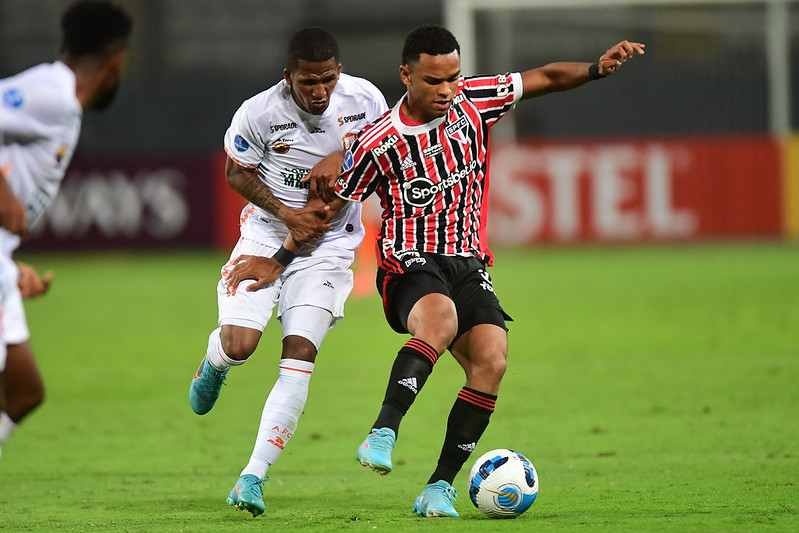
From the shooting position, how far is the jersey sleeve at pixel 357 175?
550 cm

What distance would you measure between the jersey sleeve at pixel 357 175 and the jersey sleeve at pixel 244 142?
0.56 metres

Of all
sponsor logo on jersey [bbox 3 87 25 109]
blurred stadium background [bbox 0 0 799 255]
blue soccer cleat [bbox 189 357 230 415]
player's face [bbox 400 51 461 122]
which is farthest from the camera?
blurred stadium background [bbox 0 0 799 255]

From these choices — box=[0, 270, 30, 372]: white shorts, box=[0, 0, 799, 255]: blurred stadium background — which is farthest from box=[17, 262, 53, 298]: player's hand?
box=[0, 0, 799, 255]: blurred stadium background

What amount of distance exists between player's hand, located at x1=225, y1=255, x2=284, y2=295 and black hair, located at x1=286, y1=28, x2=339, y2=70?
3.34 feet

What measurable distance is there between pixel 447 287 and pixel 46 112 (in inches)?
78.0

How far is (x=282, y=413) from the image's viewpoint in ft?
18.4

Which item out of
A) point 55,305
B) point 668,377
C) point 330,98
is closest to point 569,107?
point 55,305

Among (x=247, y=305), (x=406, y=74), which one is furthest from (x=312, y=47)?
(x=247, y=305)

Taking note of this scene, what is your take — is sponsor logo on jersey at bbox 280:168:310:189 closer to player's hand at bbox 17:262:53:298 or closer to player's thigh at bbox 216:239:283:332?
player's thigh at bbox 216:239:283:332

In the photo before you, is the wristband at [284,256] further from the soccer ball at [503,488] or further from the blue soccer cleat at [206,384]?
the soccer ball at [503,488]

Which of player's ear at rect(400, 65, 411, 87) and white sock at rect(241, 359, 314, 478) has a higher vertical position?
player's ear at rect(400, 65, 411, 87)

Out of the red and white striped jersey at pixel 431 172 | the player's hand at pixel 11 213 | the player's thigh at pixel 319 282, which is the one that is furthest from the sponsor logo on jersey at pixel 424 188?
the player's hand at pixel 11 213

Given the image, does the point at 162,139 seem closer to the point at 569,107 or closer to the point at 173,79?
the point at 173,79

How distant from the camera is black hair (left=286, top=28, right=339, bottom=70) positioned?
548 centimetres
